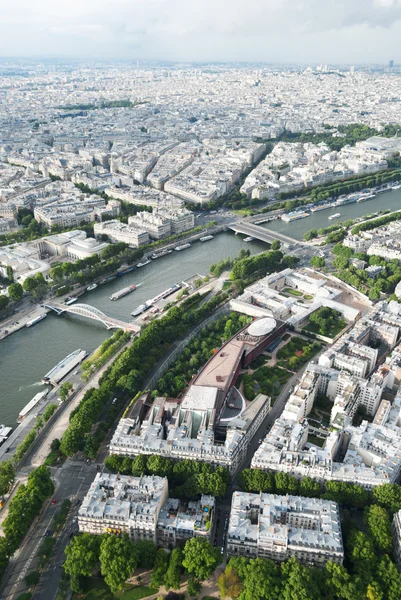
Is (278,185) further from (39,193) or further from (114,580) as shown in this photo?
(114,580)

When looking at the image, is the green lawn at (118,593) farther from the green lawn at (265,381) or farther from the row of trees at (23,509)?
the green lawn at (265,381)

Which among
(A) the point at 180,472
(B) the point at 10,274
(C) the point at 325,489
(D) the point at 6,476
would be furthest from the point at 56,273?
(C) the point at 325,489

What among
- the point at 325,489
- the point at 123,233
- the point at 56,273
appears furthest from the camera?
the point at 123,233

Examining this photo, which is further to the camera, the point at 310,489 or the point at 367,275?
the point at 367,275

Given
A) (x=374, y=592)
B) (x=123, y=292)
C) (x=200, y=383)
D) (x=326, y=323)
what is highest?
(x=200, y=383)

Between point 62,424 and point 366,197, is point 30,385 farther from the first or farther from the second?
point 366,197

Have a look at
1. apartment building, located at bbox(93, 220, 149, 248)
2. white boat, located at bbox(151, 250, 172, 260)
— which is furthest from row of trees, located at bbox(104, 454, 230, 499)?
apartment building, located at bbox(93, 220, 149, 248)
